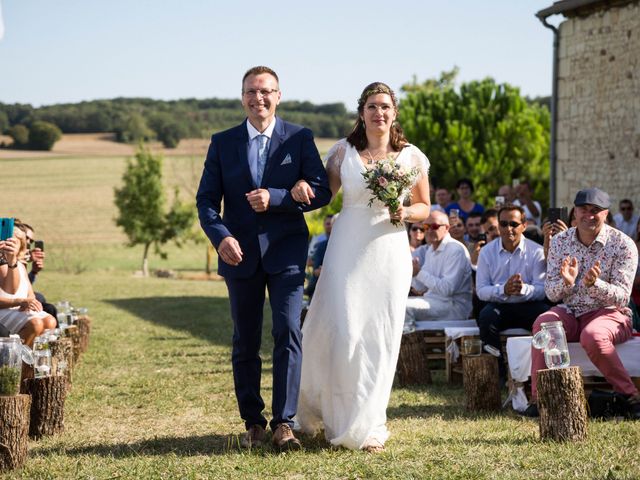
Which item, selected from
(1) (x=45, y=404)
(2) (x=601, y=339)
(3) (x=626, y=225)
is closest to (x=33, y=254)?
(1) (x=45, y=404)

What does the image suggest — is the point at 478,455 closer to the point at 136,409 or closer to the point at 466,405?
the point at 466,405

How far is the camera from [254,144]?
6.55 meters

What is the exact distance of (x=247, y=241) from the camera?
644cm

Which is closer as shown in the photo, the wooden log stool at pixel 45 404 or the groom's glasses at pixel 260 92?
the groom's glasses at pixel 260 92

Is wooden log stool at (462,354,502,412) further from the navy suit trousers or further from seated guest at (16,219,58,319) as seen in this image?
seated guest at (16,219,58,319)

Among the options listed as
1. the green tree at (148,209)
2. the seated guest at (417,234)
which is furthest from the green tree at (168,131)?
the seated guest at (417,234)

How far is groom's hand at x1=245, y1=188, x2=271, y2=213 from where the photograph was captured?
245 inches

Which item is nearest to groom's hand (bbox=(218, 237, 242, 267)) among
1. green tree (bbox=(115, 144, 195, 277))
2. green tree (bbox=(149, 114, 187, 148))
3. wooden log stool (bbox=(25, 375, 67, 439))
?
wooden log stool (bbox=(25, 375, 67, 439))

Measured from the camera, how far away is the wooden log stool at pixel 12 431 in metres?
6.01

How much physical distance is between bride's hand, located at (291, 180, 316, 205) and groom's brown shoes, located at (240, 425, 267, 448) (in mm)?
1542

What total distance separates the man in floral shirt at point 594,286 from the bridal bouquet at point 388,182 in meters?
1.75

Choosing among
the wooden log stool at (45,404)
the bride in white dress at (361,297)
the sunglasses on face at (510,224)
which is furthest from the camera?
the sunglasses on face at (510,224)

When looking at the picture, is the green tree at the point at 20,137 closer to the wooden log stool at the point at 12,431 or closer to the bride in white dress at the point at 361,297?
the bride in white dress at the point at 361,297

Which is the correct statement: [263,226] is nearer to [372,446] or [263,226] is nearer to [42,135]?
[372,446]
